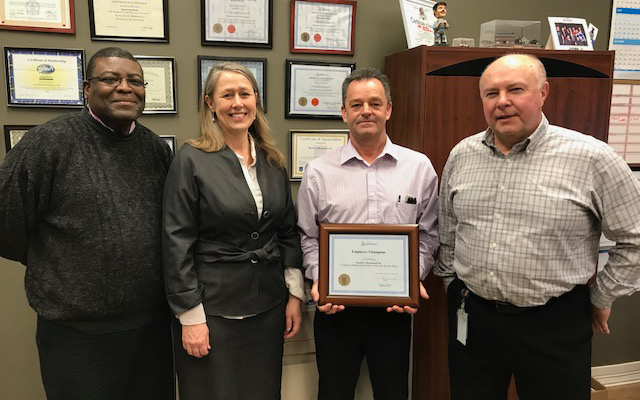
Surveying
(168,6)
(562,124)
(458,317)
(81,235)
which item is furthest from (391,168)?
(168,6)

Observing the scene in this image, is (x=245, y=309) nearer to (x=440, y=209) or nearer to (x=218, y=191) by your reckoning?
(x=218, y=191)

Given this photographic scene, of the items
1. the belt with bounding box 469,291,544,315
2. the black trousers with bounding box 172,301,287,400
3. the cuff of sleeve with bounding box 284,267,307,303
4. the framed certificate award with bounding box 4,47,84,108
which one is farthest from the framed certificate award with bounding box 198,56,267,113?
the belt with bounding box 469,291,544,315

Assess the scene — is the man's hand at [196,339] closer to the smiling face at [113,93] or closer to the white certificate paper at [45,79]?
the smiling face at [113,93]

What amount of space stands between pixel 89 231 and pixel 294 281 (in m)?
0.72

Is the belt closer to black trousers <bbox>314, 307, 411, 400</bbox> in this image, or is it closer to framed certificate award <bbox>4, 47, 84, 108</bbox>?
black trousers <bbox>314, 307, 411, 400</bbox>

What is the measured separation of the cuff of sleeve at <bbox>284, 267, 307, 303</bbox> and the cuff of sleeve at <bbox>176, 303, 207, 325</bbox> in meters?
0.35

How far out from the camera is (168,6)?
2191 millimetres

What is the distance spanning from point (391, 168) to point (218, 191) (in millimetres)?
669

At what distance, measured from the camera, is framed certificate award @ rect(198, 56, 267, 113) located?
7.39ft

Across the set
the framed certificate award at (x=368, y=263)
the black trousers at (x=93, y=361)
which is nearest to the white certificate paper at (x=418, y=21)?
the framed certificate award at (x=368, y=263)

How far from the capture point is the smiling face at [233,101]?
1605mm

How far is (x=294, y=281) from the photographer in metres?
1.76

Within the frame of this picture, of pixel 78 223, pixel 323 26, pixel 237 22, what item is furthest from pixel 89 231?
pixel 323 26

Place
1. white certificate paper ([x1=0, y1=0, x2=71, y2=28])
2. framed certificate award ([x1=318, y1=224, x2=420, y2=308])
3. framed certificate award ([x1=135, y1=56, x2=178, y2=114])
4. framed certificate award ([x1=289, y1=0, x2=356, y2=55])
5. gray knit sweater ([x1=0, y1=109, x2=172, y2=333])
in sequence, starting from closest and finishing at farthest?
gray knit sweater ([x1=0, y1=109, x2=172, y2=333]) < framed certificate award ([x1=318, y1=224, x2=420, y2=308]) < white certificate paper ([x1=0, y1=0, x2=71, y2=28]) < framed certificate award ([x1=135, y1=56, x2=178, y2=114]) < framed certificate award ([x1=289, y1=0, x2=356, y2=55])
